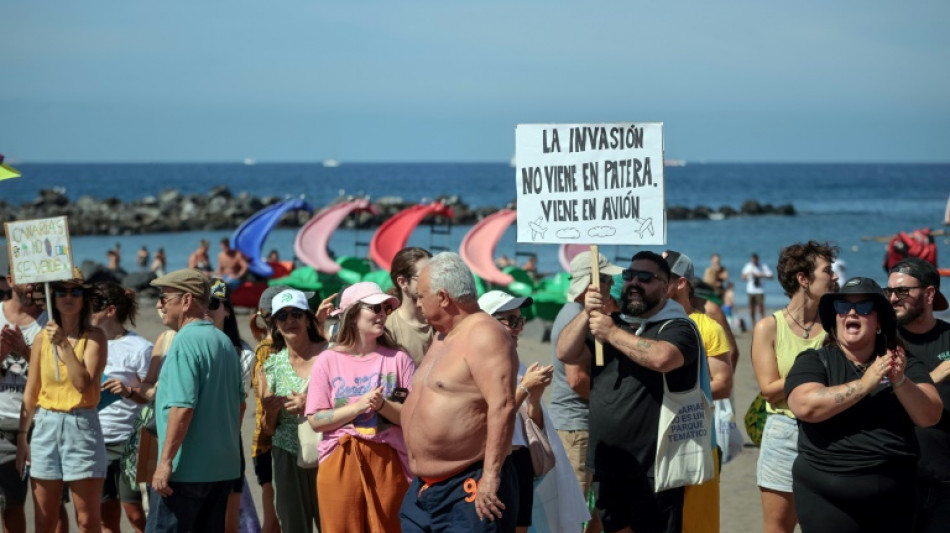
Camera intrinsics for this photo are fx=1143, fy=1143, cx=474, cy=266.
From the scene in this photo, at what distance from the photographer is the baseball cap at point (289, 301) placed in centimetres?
624

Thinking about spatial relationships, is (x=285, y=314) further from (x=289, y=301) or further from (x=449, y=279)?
(x=449, y=279)

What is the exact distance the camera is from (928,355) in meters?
5.36

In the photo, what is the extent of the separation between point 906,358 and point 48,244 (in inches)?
175

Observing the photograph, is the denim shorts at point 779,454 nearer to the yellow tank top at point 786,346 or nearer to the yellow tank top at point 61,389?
the yellow tank top at point 786,346

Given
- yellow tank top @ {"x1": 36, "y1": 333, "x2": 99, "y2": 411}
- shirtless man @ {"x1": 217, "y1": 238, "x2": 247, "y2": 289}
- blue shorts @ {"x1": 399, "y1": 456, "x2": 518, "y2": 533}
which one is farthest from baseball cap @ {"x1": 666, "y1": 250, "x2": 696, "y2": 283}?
shirtless man @ {"x1": 217, "y1": 238, "x2": 247, "y2": 289}

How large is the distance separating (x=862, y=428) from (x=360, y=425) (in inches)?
89.2

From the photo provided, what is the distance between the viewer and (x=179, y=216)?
6166 centimetres

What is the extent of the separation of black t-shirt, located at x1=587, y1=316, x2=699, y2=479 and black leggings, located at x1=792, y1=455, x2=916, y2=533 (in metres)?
0.70

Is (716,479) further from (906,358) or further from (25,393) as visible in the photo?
(25,393)

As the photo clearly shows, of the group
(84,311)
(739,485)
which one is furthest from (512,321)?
(739,485)

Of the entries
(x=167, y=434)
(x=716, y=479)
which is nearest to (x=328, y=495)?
(x=167, y=434)

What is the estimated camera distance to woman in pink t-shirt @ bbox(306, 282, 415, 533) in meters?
5.42

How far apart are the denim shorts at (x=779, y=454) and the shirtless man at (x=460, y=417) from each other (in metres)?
1.72

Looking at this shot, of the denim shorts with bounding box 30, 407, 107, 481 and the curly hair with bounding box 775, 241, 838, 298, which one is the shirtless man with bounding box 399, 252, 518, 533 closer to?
the curly hair with bounding box 775, 241, 838, 298
